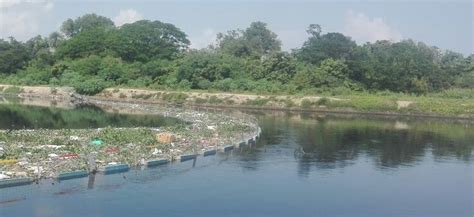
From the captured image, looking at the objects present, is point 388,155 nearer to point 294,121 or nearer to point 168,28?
point 294,121

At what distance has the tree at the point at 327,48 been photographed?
7754 centimetres

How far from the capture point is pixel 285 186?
23234 millimetres

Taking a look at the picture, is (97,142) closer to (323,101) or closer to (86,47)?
(323,101)

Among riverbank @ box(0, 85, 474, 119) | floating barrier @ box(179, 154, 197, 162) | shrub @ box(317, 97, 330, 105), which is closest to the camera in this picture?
floating barrier @ box(179, 154, 197, 162)

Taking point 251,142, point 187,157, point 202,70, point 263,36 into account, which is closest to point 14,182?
point 187,157

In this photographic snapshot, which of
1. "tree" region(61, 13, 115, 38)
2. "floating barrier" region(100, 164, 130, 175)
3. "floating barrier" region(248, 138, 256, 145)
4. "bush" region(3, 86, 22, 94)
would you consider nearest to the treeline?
"bush" region(3, 86, 22, 94)

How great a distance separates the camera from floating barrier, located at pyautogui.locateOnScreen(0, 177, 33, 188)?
19844 mm

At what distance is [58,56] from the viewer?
82875 millimetres

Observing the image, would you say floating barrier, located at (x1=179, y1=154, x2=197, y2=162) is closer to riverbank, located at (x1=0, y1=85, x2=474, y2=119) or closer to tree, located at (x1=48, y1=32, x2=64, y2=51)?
riverbank, located at (x1=0, y1=85, x2=474, y2=119)

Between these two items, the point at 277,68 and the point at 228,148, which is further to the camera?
the point at 277,68

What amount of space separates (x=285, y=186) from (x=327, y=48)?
2241 inches

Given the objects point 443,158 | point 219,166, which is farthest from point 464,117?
→ point 219,166

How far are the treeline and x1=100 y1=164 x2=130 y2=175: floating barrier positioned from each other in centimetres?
4142

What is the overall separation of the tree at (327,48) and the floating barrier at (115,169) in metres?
55.7
